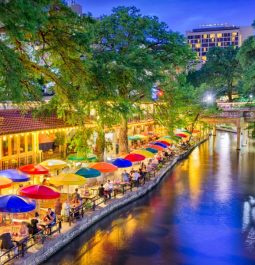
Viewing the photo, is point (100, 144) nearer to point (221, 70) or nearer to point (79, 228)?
point (79, 228)

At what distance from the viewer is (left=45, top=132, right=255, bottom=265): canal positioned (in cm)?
1694

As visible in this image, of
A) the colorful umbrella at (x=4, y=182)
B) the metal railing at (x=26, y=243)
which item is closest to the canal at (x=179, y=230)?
the metal railing at (x=26, y=243)

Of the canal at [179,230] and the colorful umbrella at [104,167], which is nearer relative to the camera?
the canal at [179,230]

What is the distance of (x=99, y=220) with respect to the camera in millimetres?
22094

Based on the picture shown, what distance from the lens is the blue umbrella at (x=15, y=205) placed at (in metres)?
17.0

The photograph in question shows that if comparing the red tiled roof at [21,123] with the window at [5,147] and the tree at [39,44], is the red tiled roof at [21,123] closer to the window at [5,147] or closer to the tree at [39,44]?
the window at [5,147]

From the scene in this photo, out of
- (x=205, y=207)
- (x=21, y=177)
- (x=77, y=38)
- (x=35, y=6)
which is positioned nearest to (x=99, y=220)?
(x=21, y=177)

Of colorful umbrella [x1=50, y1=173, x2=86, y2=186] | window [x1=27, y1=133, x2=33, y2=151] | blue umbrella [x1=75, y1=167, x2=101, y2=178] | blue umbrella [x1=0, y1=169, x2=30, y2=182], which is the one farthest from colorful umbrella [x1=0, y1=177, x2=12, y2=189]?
window [x1=27, y1=133, x2=33, y2=151]

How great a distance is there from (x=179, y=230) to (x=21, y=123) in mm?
12199

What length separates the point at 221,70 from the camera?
8250 centimetres

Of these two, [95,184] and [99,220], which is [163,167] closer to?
[95,184]

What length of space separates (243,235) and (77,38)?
12469mm

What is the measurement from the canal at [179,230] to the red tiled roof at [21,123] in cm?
776

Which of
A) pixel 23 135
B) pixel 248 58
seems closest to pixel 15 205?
pixel 23 135
